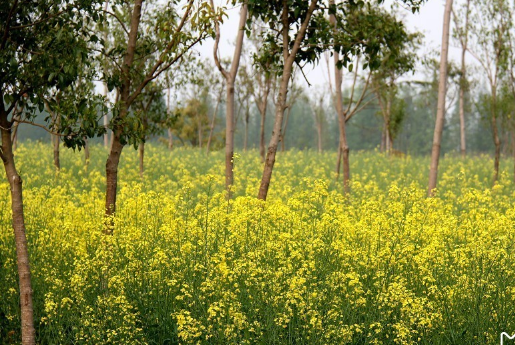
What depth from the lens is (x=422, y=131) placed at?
285 ft

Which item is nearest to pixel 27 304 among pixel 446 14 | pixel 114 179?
pixel 114 179

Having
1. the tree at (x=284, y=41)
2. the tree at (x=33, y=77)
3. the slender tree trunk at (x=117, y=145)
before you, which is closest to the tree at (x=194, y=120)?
the tree at (x=284, y=41)

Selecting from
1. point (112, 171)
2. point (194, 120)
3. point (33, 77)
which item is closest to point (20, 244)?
point (33, 77)

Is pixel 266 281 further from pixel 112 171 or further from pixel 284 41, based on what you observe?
pixel 284 41

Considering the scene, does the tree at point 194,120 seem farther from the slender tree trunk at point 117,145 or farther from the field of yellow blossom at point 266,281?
the field of yellow blossom at point 266,281

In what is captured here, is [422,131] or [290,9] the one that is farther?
[422,131]

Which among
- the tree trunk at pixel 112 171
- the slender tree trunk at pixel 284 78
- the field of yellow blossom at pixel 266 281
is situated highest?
the slender tree trunk at pixel 284 78

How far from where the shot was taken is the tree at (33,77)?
661cm

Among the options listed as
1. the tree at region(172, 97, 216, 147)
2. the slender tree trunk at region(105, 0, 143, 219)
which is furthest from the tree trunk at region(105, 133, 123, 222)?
the tree at region(172, 97, 216, 147)

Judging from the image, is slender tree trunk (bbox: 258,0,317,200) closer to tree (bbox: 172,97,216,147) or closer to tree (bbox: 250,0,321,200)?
tree (bbox: 250,0,321,200)

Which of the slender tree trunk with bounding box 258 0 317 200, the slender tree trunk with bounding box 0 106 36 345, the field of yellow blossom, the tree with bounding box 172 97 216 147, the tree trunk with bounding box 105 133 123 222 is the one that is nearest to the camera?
the field of yellow blossom

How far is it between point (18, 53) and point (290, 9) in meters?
5.92

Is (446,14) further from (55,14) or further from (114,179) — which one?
(55,14)

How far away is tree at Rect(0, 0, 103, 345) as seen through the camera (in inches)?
260
